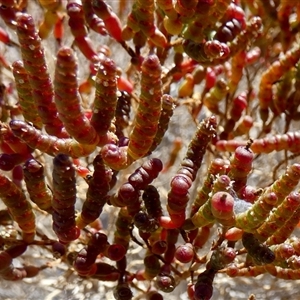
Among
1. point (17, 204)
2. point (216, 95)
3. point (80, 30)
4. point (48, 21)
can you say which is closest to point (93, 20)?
point (80, 30)

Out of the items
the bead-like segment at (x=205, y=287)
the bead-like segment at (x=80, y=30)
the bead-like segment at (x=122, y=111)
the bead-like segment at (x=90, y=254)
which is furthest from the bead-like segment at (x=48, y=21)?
the bead-like segment at (x=205, y=287)

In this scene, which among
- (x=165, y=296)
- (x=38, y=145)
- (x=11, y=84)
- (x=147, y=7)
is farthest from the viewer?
(x=11, y=84)

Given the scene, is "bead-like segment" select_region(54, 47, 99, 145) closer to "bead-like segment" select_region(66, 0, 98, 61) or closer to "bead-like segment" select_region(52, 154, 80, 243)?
"bead-like segment" select_region(52, 154, 80, 243)

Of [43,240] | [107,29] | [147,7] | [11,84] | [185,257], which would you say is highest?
[11,84]

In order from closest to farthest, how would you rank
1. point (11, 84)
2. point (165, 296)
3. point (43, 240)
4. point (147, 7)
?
1. point (147, 7)
2. point (43, 240)
3. point (165, 296)
4. point (11, 84)

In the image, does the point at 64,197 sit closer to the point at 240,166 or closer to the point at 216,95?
the point at 240,166

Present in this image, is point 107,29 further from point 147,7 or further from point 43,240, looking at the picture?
point 43,240

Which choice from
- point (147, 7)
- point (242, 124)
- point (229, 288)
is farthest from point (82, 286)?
point (147, 7)
